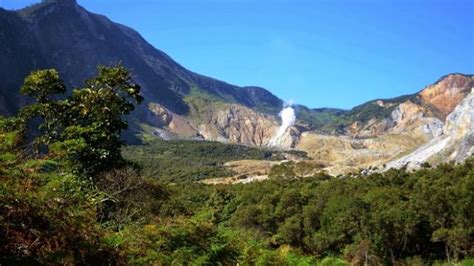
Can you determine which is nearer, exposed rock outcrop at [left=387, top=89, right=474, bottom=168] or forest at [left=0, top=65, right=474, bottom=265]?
forest at [left=0, top=65, right=474, bottom=265]

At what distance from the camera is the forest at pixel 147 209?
7320 mm

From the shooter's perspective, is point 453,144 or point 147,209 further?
point 453,144

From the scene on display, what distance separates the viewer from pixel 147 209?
61.7 feet

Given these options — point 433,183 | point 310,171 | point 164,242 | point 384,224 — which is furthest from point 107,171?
point 310,171

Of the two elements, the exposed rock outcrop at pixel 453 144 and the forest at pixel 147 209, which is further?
the exposed rock outcrop at pixel 453 144

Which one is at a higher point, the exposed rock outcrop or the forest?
the exposed rock outcrop

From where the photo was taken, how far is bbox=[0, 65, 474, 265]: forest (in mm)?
7320

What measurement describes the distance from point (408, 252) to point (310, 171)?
8617 centimetres

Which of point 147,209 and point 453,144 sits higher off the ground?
point 453,144

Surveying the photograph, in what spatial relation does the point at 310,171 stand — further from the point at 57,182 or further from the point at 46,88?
the point at 57,182

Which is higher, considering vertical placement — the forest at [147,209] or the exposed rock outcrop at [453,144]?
the exposed rock outcrop at [453,144]

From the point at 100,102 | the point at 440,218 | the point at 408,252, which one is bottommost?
the point at 408,252

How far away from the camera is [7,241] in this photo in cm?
662

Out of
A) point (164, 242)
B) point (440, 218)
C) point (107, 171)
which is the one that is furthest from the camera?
point (440, 218)
